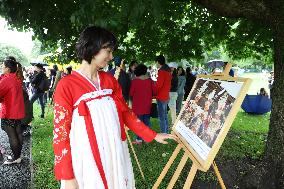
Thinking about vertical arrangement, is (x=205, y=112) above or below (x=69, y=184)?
above

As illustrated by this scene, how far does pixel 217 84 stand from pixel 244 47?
6.62 metres

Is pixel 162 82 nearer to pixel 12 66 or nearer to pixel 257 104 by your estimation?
pixel 12 66

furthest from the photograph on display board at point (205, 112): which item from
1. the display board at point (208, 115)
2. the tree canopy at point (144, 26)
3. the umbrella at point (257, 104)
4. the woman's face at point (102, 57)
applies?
the umbrella at point (257, 104)

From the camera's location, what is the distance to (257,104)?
13.9 metres

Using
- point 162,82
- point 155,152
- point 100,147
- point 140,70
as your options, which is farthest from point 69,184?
point 162,82

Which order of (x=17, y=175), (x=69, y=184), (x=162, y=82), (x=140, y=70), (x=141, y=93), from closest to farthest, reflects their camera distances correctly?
(x=69, y=184)
(x=17, y=175)
(x=140, y=70)
(x=141, y=93)
(x=162, y=82)

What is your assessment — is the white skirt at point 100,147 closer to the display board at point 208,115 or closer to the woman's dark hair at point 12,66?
the display board at point 208,115

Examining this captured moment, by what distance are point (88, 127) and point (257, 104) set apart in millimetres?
12062

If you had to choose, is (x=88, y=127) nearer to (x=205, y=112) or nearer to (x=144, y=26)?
(x=205, y=112)

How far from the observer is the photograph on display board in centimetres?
312

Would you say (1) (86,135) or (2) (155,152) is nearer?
(1) (86,135)

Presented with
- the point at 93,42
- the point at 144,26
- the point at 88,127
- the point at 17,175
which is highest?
the point at 144,26

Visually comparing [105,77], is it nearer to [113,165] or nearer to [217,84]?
[113,165]

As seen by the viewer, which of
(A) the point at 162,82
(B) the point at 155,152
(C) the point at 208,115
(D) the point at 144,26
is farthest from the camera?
(A) the point at 162,82
